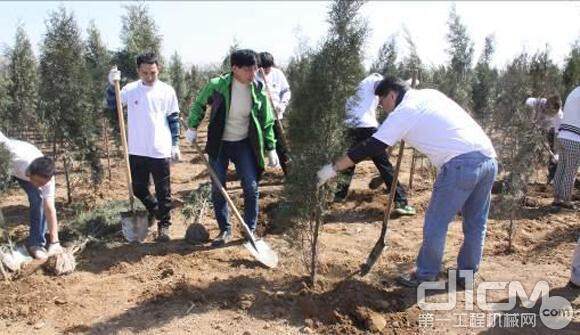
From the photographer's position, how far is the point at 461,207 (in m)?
4.02

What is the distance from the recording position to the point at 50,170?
443cm

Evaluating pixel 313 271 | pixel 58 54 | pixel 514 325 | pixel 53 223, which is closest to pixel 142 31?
pixel 58 54

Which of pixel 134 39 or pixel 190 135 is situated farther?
pixel 134 39

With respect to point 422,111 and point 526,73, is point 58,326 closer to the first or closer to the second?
point 422,111

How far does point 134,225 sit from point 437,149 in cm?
302

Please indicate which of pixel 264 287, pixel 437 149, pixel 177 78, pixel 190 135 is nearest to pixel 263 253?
pixel 264 287

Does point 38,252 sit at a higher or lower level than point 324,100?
lower

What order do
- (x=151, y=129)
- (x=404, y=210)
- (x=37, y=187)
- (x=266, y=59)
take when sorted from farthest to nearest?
(x=266, y=59) → (x=404, y=210) → (x=151, y=129) → (x=37, y=187)

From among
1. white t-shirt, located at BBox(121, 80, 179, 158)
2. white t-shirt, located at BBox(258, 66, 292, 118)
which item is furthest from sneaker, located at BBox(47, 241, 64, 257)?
white t-shirt, located at BBox(258, 66, 292, 118)

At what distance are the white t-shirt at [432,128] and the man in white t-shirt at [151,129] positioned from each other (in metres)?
2.41

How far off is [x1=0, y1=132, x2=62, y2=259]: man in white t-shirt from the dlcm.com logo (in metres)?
3.27

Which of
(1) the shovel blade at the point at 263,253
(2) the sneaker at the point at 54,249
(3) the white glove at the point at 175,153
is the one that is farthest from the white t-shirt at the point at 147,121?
(1) the shovel blade at the point at 263,253

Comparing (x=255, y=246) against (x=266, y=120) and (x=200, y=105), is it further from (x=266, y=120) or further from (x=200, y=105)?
(x=200, y=105)

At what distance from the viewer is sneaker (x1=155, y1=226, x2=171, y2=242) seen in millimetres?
5324
